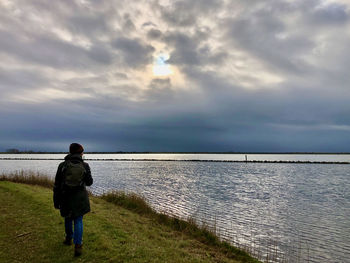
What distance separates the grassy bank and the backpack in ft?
7.87

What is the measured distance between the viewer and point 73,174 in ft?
22.8

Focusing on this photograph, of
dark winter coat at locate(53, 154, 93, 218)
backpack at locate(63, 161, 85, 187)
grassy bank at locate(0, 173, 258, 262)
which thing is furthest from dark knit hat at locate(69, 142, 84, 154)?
grassy bank at locate(0, 173, 258, 262)

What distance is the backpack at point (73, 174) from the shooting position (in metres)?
6.89

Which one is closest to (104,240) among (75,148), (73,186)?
(73,186)

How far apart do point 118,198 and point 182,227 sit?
8.41m

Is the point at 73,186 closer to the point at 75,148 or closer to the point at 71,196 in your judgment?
the point at 71,196

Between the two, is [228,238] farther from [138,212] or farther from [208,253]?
[138,212]

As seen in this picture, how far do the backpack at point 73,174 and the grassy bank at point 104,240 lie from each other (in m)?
2.40

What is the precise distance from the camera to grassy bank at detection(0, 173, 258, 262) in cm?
773

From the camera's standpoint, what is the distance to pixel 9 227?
10469 mm

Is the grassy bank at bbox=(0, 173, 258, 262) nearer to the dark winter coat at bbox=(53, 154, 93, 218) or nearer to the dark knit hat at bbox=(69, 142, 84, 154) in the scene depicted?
the dark winter coat at bbox=(53, 154, 93, 218)

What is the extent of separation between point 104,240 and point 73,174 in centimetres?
348

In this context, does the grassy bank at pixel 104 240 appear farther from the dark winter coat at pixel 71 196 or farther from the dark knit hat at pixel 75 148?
the dark knit hat at pixel 75 148

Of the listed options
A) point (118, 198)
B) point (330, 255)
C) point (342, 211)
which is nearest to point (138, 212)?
point (118, 198)
